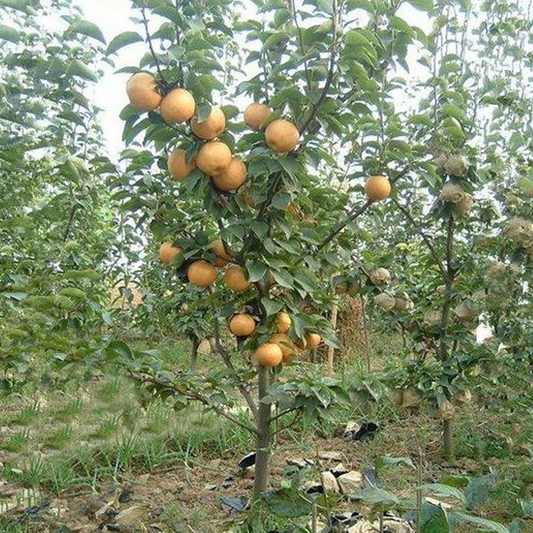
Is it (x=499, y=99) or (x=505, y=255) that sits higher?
(x=499, y=99)

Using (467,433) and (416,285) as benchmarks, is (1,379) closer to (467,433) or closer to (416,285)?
(416,285)

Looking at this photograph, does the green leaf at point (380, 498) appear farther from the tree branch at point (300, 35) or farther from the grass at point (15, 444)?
the grass at point (15, 444)

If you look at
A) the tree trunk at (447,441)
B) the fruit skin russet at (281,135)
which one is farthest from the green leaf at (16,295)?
the tree trunk at (447,441)

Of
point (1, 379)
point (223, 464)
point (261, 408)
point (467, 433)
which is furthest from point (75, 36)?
point (467, 433)

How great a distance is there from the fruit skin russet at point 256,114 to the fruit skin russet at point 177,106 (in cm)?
28

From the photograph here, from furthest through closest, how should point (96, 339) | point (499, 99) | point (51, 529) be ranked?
1. point (499, 99)
2. point (51, 529)
3. point (96, 339)

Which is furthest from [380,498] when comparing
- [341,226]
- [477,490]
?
[341,226]

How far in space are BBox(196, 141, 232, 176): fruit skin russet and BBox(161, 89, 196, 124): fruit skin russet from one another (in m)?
0.12

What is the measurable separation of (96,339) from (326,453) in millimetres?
1877

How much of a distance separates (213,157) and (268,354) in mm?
611

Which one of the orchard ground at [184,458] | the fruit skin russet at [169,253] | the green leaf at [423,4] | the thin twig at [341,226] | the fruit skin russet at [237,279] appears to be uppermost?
the green leaf at [423,4]

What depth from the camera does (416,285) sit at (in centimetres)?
345

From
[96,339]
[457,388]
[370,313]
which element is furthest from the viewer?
[370,313]

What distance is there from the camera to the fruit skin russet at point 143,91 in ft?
5.03
